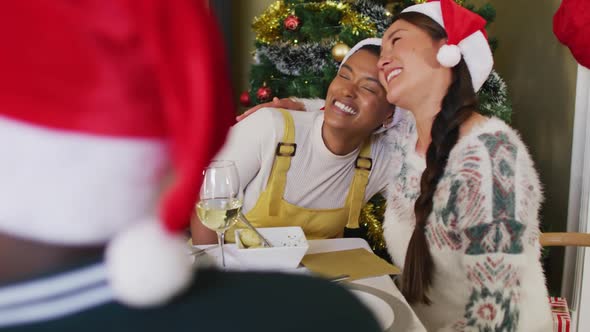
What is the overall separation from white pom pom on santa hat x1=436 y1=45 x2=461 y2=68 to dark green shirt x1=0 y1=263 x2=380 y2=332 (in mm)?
733

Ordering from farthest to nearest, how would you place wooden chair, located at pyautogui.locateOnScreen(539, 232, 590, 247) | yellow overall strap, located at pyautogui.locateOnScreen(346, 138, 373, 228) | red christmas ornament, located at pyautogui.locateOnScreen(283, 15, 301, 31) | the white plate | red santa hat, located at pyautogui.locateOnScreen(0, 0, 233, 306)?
1. red christmas ornament, located at pyautogui.locateOnScreen(283, 15, 301, 31)
2. yellow overall strap, located at pyautogui.locateOnScreen(346, 138, 373, 228)
3. wooden chair, located at pyautogui.locateOnScreen(539, 232, 590, 247)
4. the white plate
5. red santa hat, located at pyautogui.locateOnScreen(0, 0, 233, 306)

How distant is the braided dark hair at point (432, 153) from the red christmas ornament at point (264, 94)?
0.97 metres

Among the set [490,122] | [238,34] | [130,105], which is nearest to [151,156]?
[130,105]

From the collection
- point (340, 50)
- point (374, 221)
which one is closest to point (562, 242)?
point (374, 221)

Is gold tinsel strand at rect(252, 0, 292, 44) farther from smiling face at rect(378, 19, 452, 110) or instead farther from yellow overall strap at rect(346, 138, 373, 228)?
smiling face at rect(378, 19, 452, 110)

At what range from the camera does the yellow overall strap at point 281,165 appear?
5.24 ft

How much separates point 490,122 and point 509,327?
1.26ft

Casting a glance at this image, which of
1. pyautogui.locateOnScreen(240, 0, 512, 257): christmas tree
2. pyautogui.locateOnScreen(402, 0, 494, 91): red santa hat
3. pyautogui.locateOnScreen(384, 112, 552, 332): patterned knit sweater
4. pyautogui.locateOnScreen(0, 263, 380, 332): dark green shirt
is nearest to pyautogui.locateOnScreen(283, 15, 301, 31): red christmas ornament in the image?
pyautogui.locateOnScreen(240, 0, 512, 257): christmas tree

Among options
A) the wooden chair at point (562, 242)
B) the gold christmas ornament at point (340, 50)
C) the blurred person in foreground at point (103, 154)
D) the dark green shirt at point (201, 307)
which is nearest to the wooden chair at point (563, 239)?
the wooden chair at point (562, 242)

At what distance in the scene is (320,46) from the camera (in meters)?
1.99

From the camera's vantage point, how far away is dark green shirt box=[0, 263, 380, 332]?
341mm

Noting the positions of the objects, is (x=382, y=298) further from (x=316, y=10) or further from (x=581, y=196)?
(x=316, y=10)

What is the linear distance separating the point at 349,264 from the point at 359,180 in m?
0.54

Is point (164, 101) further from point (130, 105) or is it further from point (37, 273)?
point (37, 273)
